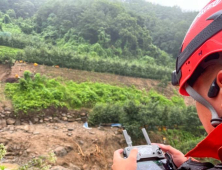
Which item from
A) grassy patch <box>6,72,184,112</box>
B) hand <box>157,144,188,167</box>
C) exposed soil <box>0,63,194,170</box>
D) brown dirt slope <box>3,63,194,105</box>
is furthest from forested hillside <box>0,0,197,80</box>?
hand <box>157,144,188,167</box>

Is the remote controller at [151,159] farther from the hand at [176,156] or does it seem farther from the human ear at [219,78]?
the human ear at [219,78]

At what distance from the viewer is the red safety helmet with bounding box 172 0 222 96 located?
62cm

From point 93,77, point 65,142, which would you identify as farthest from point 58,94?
point 93,77

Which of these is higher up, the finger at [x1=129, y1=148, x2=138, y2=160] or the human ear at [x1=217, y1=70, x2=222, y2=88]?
the human ear at [x1=217, y1=70, x2=222, y2=88]

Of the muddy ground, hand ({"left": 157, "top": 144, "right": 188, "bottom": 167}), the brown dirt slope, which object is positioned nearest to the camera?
hand ({"left": 157, "top": 144, "right": 188, "bottom": 167})

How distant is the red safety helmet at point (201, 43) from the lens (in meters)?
0.62

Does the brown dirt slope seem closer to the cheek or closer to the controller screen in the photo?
the controller screen

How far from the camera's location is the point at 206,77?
65 centimetres

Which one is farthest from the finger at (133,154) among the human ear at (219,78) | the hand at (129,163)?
the human ear at (219,78)

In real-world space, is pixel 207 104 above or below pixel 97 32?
above

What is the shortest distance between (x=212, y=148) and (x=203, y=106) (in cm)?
14

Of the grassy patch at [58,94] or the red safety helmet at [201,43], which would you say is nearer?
the red safety helmet at [201,43]

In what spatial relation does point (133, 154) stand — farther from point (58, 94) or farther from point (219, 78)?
point (58, 94)

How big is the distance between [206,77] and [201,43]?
0.38ft
